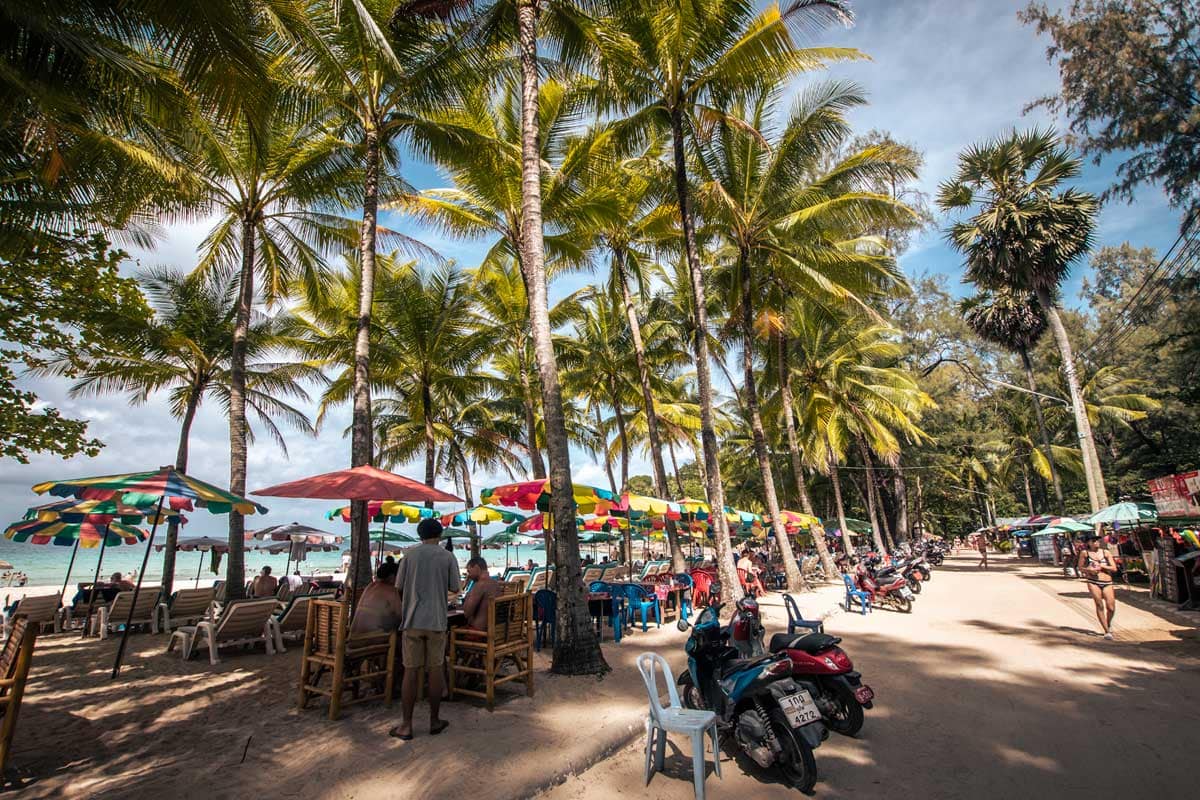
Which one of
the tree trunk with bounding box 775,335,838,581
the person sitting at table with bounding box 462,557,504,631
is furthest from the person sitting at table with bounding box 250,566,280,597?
the tree trunk with bounding box 775,335,838,581

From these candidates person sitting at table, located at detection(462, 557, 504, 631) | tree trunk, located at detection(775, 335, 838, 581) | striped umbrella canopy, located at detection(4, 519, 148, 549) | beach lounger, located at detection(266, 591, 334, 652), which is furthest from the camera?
tree trunk, located at detection(775, 335, 838, 581)

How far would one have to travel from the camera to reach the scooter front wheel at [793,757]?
12.2 feet

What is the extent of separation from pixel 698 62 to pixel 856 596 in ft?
39.4

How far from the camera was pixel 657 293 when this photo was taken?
24234 mm

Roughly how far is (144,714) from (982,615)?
13653mm

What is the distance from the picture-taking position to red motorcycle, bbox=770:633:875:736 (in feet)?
14.9

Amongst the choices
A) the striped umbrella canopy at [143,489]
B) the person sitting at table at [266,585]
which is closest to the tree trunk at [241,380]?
the person sitting at table at [266,585]

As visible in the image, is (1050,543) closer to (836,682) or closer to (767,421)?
(767,421)

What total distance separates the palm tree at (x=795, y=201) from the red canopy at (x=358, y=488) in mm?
10280

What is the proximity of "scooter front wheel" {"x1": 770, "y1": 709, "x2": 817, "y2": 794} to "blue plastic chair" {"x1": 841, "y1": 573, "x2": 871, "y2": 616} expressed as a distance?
353 inches

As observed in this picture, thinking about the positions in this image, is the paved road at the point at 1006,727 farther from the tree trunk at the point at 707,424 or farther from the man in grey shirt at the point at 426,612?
the tree trunk at the point at 707,424

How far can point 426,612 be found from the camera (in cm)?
476

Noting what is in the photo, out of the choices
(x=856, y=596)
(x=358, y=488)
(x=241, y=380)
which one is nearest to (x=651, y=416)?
(x=856, y=596)

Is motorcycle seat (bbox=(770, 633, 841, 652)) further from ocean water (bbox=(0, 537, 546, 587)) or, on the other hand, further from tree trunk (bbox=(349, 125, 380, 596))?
ocean water (bbox=(0, 537, 546, 587))
